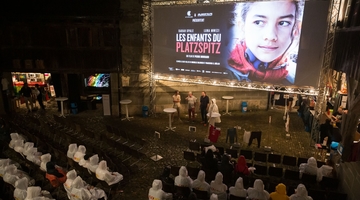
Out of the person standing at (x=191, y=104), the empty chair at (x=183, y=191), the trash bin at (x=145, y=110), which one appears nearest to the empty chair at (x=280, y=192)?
the empty chair at (x=183, y=191)

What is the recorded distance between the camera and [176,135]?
1217 cm

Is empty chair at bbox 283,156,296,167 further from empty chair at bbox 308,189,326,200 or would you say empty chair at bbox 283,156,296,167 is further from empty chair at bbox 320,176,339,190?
empty chair at bbox 308,189,326,200

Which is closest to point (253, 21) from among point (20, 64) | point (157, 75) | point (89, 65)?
point (157, 75)

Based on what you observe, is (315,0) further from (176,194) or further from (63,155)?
(63,155)

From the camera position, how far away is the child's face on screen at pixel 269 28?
1060 cm

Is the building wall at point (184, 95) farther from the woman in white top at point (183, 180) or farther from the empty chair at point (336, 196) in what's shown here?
the empty chair at point (336, 196)

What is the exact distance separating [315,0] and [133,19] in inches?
325

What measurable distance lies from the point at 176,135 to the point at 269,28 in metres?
5.87

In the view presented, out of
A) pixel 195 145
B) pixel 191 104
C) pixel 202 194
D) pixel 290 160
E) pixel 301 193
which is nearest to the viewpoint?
pixel 301 193

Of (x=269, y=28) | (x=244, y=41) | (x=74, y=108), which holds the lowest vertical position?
(x=74, y=108)

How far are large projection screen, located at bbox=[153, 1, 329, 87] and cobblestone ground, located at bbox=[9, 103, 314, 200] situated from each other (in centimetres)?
244

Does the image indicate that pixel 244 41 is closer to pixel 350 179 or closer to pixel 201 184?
pixel 350 179

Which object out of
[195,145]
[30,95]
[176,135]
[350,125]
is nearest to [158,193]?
[195,145]

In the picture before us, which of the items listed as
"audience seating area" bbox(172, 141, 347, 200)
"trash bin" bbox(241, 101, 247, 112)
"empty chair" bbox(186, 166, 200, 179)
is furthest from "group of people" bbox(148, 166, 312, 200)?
"trash bin" bbox(241, 101, 247, 112)
